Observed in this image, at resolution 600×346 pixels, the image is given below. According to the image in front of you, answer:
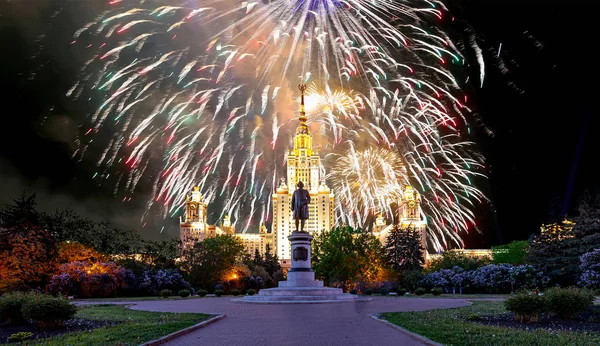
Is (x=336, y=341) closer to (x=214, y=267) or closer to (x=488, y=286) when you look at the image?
(x=488, y=286)

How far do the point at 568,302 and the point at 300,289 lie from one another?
69.2ft

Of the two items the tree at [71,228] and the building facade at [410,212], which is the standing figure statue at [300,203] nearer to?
the tree at [71,228]

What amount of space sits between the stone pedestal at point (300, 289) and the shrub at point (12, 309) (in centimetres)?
1760

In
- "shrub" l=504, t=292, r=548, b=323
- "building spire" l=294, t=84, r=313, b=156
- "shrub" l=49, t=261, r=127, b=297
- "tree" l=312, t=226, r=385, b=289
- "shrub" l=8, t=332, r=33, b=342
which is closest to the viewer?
"shrub" l=8, t=332, r=33, b=342

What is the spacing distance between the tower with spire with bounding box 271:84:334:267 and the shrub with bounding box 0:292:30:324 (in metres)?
145

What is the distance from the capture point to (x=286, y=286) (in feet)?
136

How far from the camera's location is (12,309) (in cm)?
1958

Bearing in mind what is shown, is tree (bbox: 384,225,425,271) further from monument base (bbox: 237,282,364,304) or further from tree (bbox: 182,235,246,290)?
monument base (bbox: 237,282,364,304)

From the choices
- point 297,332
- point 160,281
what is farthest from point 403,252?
point 297,332

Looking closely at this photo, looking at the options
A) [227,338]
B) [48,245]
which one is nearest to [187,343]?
[227,338]

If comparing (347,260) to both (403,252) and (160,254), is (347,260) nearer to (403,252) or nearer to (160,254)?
(403,252)

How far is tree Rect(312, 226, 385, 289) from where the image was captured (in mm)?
76625

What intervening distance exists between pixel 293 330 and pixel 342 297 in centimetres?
2085

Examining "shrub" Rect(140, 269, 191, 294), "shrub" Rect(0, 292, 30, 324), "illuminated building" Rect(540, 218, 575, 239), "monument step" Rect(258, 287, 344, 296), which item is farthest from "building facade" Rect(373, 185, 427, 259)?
"shrub" Rect(0, 292, 30, 324)
